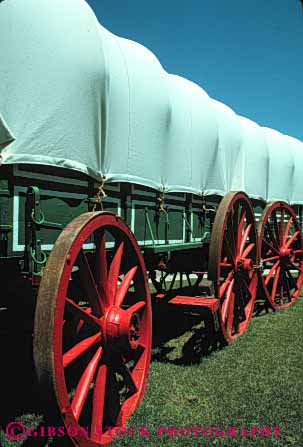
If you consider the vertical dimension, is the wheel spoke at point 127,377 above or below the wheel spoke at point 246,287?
below

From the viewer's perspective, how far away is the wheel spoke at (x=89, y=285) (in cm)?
243

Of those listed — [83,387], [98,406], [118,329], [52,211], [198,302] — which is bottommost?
[98,406]

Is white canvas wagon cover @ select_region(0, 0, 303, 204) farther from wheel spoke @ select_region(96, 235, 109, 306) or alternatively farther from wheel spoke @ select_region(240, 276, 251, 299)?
wheel spoke @ select_region(240, 276, 251, 299)

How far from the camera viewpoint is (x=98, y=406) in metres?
2.46

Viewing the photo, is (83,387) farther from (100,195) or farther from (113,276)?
(100,195)

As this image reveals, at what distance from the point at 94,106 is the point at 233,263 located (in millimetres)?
2318

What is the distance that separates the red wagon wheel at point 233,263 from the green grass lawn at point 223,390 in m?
0.28

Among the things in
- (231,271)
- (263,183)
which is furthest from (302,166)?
(231,271)

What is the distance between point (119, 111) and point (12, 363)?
2423mm

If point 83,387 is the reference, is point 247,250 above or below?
above

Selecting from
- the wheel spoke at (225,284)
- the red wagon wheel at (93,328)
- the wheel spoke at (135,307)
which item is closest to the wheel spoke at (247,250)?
the wheel spoke at (225,284)

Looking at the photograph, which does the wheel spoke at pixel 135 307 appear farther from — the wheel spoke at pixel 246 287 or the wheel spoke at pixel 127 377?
the wheel spoke at pixel 246 287

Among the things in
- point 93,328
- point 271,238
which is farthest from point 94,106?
point 271,238

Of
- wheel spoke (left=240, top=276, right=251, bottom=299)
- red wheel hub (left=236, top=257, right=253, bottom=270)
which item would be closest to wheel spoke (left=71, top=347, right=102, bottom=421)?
red wheel hub (left=236, top=257, right=253, bottom=270)
